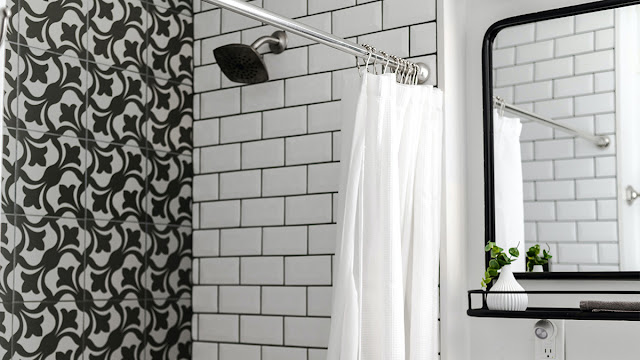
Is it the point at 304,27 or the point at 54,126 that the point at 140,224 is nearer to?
the point at 54,126

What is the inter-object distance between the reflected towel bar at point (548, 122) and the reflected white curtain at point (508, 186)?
0.08ft

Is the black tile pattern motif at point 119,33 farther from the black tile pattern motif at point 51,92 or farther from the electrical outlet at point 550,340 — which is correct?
the electrical outlet at point 550,340

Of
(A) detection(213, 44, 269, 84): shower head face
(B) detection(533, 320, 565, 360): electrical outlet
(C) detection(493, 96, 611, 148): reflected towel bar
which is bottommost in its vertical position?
(B) detection(533, 320, 565, 360): electrical outlet

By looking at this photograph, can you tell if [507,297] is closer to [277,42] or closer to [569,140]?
[569,140]

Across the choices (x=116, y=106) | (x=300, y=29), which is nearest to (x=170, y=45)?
(x=116, y=106)

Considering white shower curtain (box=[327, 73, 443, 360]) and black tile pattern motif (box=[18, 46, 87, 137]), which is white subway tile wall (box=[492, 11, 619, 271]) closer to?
white shower curtain (box=[327, 73, 443, 360])

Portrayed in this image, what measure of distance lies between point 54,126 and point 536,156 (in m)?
1.32

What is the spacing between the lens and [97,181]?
2.37 m

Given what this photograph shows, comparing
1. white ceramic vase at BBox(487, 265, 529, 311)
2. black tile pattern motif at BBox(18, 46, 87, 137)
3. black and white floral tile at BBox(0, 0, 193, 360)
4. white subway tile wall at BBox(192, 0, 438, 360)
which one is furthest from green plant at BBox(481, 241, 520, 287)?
black tile pattern motif at BBox(18, 46, 87, 137)

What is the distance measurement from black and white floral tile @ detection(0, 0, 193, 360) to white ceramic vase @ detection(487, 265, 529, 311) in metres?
1.08

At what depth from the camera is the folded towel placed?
1813mm

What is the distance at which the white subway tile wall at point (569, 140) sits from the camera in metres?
1.99

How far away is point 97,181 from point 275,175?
53cm

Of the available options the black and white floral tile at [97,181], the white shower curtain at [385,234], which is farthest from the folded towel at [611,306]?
the black and white floral tile at [97,181]
